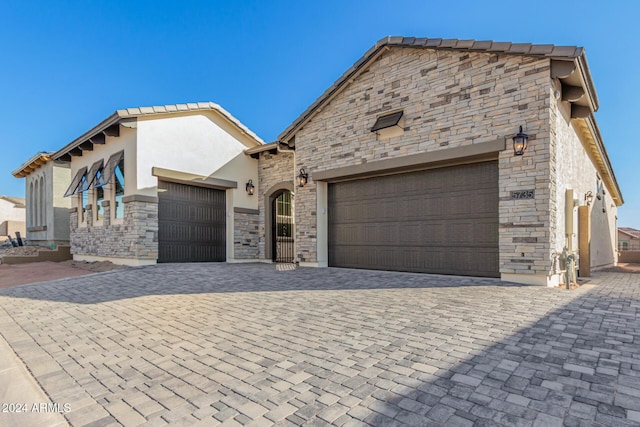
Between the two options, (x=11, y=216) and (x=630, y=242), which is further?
(x=11, y=216)

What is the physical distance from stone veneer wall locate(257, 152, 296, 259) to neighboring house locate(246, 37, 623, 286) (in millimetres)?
1279

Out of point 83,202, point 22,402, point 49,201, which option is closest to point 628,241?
point 22,402

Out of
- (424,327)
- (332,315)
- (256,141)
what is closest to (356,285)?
(332,315)

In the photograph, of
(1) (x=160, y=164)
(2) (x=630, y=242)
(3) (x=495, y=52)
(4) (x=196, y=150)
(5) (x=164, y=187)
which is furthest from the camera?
(2) (x=630, y=242)

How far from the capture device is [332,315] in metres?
4.40

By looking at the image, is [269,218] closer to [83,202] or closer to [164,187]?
[164,187]

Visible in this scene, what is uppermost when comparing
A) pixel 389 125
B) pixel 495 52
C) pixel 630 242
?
pixel 495 52

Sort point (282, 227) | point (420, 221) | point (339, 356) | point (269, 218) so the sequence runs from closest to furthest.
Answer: point (339, 356)
point (420, 221)
point (269, 218)
point (282, 227)

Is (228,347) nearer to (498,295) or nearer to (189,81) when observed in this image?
(498,295)

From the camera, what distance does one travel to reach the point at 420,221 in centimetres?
818

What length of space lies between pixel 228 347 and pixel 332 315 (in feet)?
5.17

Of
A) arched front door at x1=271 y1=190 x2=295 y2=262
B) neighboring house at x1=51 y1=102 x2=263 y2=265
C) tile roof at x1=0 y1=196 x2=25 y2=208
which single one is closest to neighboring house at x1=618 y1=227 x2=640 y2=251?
arched front door at x1=271 y1=190 x2=295 y2=262

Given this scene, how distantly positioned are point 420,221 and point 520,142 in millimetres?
2795

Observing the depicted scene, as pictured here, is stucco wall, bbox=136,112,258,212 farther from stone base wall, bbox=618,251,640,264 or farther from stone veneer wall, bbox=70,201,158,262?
stone base wall, bbox=618,251,640,264
